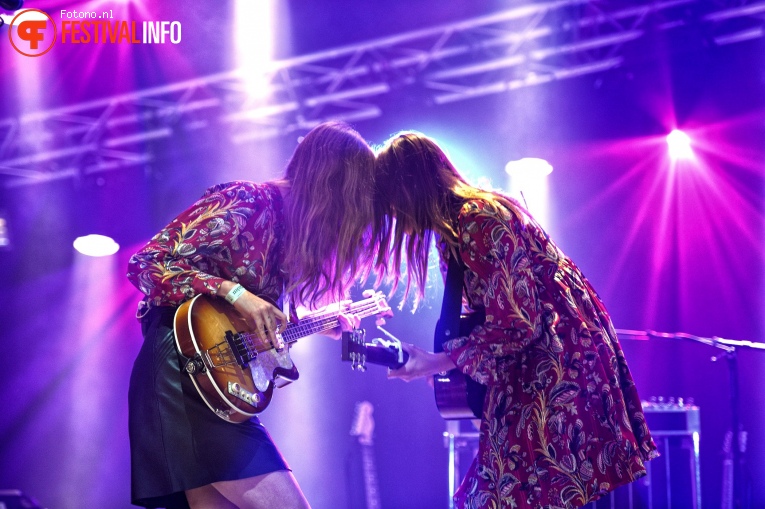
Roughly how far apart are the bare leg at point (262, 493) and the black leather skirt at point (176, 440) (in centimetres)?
3

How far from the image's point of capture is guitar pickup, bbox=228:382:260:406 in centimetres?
232

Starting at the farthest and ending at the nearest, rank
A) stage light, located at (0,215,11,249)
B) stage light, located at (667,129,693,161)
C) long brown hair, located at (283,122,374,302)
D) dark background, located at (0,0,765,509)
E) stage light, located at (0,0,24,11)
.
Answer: stage light, located at (0,215,11,249), stage light, located at (667,129,693,161), dark background, located at (0,0,765,509), stage light, located at (0,0,24,11), long brown hair, located at (283,122,374,302)

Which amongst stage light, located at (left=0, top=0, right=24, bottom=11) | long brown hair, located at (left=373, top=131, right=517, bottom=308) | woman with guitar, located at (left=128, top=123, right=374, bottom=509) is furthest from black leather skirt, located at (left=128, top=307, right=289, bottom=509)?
stage light, located at (left=0, top=0, right=24, bottom=11)

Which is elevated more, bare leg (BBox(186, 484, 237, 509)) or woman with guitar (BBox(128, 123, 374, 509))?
woman with guitar (BBox(128, 123, 374, 509))

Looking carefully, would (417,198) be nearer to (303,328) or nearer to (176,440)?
(303,328)

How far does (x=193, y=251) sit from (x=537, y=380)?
128cm

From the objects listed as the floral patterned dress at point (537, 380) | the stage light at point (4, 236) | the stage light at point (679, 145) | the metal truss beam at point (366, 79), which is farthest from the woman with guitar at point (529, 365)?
the stage light at point (4, 236)

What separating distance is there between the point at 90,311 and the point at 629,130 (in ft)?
21.7

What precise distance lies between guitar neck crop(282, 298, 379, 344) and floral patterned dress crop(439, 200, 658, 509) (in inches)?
29.0

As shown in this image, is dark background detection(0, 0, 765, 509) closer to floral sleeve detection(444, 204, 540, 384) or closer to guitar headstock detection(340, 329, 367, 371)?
guitar headstock detection(340, 329, 367, 371)

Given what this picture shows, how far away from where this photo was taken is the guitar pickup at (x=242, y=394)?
232 cm

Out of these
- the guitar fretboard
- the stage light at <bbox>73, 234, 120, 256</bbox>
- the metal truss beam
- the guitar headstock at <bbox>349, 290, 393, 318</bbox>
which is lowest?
the guitar fretboard

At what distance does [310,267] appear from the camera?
2.60 metres

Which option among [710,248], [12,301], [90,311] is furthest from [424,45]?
[12,301]
